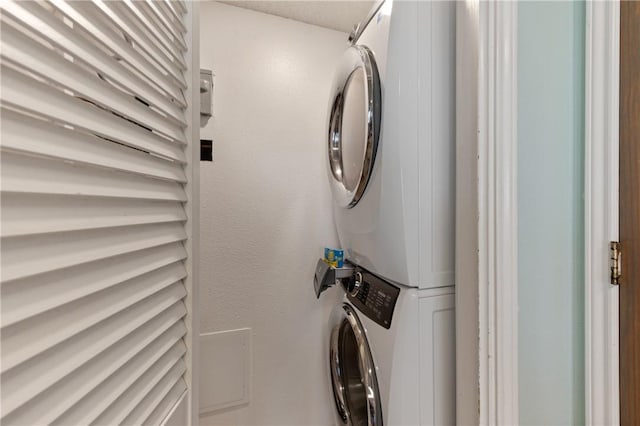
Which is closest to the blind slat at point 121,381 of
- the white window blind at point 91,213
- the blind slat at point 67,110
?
the white window blind at point 91,213

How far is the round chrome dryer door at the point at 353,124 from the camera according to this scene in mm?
891

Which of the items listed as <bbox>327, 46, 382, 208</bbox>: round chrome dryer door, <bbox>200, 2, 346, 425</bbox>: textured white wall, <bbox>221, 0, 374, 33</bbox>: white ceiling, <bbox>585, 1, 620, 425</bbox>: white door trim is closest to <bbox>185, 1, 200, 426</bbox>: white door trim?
<bbox>327, 46, 382, 208</bbox>: round chrome dryer door

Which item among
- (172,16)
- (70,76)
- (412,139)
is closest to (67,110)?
(70,76)

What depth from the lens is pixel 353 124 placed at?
107cm

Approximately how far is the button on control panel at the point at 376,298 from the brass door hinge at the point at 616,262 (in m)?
0.49

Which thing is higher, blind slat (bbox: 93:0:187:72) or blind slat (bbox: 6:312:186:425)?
blind slat (bbox: 93:0:187:72)

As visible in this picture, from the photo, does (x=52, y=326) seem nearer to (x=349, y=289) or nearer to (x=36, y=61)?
(x=36, y=61)

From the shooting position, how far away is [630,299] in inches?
26.9

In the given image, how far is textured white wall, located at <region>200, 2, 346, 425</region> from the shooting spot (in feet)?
4.72

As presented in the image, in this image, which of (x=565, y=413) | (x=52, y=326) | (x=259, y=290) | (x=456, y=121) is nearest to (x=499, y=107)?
(x=456, y=121)

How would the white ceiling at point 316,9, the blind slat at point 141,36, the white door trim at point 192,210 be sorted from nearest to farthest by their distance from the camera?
the blind slat at point 141,36 → the white door trim at point 192,210 → the white ceiling at point 316,9

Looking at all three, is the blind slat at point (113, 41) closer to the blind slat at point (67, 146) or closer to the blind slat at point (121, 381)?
the blind slat at point (67, 146)

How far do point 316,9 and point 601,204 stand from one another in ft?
4.55

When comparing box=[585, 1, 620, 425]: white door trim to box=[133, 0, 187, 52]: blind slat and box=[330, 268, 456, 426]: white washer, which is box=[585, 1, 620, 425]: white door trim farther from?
box=[133, 0, 187, 52]: blind slat
